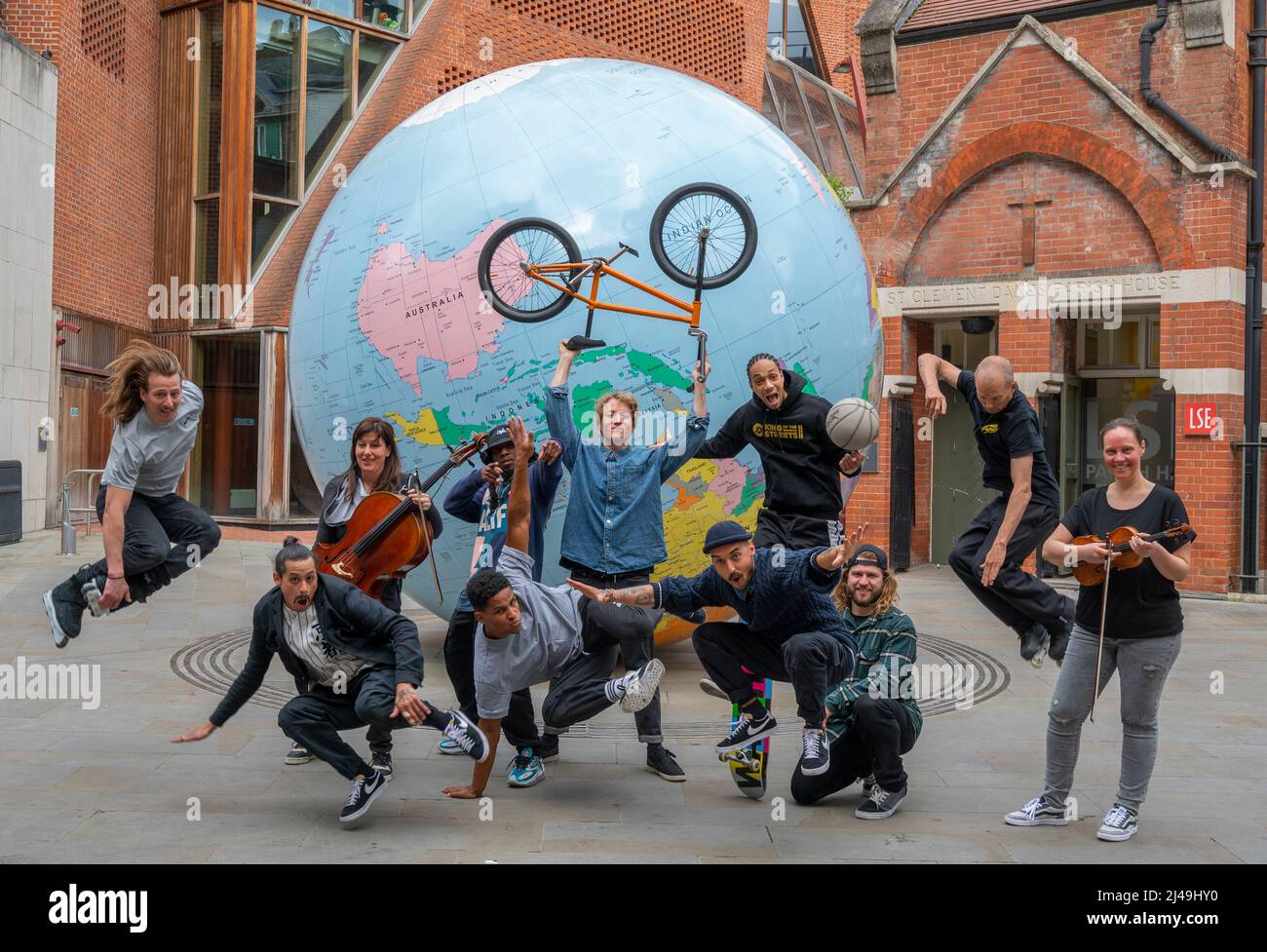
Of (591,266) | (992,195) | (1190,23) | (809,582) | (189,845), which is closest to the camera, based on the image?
(189,845)

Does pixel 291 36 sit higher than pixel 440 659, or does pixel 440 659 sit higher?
pixel 291 36

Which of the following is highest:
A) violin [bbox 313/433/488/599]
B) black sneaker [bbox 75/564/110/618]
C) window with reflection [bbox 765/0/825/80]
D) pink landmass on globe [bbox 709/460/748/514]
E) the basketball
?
window with reflection [bbox 765/0/825/80]

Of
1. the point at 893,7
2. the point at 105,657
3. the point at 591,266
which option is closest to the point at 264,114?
the point at 893,7

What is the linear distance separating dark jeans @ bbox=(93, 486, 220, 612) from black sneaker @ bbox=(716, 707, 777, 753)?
9.45ft

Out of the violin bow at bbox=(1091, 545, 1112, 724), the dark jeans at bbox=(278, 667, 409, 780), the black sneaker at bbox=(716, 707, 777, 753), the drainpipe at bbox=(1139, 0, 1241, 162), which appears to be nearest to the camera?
the violin bow at bbox=(1091, 545, 1112, 724)

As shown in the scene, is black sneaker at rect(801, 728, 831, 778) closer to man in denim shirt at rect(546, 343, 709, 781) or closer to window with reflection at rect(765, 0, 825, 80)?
man in denim shirt at rect(546, 343, 709, 781)

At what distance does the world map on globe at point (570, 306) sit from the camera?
26.5 ft

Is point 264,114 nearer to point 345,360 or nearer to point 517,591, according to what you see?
point 345,360

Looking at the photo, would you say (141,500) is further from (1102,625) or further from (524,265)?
(1102,625)

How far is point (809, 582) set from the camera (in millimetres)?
5859

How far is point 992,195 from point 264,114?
12647 millimetres

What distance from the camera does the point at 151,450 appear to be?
6.66 meters

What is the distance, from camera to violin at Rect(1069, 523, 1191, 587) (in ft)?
18.1

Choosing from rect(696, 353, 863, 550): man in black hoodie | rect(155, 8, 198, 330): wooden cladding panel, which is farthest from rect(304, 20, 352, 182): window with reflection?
rect(696, 353, 863, 550): man in black hoodie
